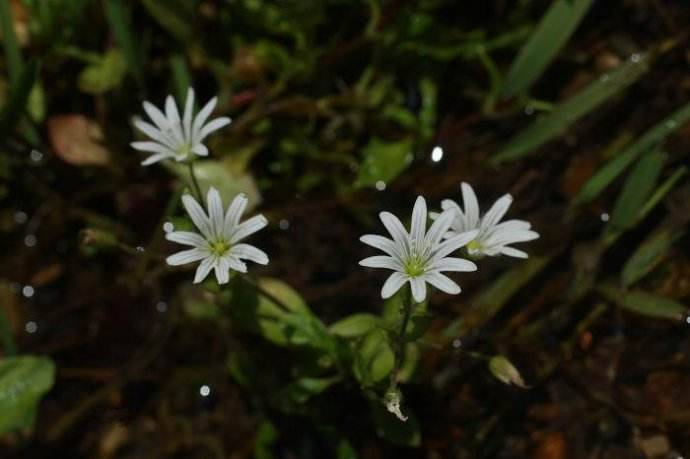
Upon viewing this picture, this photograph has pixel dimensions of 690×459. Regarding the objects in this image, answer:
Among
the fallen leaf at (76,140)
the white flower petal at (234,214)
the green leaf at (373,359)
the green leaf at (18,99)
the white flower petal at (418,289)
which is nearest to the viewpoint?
the white flower petal at (418,289)

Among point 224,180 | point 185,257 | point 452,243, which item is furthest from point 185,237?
point 224,180

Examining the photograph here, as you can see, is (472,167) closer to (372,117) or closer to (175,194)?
(372,117)

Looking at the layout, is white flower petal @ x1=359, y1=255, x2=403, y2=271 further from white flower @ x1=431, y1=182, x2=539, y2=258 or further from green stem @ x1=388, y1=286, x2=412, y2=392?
white flower @ x1=431, y1=182, x2=539, y2=258

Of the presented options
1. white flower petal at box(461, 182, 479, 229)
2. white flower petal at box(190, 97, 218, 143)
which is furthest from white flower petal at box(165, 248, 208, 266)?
white flower petal at box(461, 182, 479, 229)

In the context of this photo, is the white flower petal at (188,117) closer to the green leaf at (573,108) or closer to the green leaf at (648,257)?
the green leaf at (573,108)

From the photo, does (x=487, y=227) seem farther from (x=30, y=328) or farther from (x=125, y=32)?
(x=30, y=328)

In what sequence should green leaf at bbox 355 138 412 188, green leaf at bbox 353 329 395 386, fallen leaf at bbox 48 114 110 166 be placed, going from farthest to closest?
fallen leaf at bbox 48 114 110 166
green leaf at bbox 355 138 412 188
green leaf at bbox 353 329 395 386

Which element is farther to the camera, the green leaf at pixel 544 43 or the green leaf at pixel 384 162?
the green leaf at pixel 384 162

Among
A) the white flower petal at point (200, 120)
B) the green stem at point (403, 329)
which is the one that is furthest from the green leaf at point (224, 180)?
the green stem at point (403, 329)
